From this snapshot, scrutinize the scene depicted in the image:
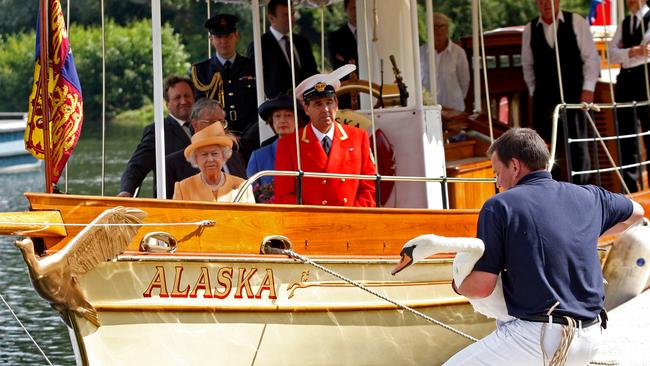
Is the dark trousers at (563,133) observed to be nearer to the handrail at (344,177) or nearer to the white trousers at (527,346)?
the handrail at (344,177)

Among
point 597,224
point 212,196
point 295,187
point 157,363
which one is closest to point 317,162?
point 295,187

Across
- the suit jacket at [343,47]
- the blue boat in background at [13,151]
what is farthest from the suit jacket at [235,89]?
the blue boat in background at [13,151]

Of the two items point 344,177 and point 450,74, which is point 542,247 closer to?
point 344,177

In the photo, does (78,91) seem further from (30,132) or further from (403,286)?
(403,286)

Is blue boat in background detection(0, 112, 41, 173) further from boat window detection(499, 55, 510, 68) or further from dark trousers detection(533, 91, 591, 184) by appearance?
dark trousers detection(533, 91, 591, 184)

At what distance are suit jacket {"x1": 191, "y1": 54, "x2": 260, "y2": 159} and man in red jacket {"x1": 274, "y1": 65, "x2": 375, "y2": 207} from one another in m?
1.58

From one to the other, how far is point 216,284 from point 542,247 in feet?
8.93

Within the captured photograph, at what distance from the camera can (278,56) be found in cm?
987

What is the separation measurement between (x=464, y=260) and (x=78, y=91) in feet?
9.92

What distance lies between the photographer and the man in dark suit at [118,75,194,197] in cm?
965

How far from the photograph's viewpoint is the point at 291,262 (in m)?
7.79

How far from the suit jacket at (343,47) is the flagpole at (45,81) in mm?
3691

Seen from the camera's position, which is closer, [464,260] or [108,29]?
[464,260]

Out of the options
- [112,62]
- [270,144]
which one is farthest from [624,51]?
[112,62]
